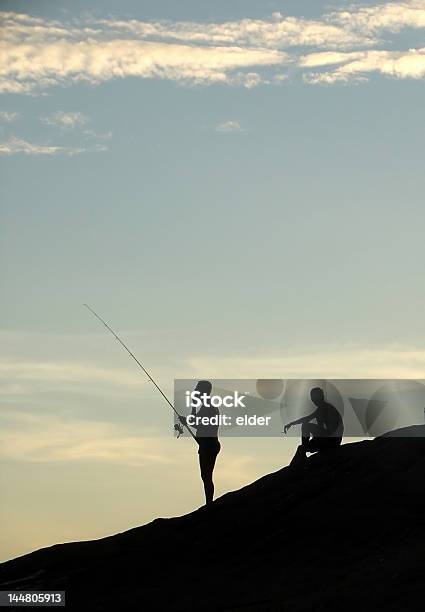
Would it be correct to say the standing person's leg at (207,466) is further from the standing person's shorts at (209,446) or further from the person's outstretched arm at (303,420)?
the person's outstretched arm at (303,420)

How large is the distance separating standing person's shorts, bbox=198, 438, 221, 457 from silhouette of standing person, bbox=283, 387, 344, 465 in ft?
5.31

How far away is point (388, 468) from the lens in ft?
64.4

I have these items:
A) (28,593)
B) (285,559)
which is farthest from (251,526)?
(28,593)

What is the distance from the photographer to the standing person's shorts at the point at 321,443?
20.3 m

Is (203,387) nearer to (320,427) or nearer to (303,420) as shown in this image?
(303,420)

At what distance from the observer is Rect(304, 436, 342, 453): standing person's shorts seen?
2028cm

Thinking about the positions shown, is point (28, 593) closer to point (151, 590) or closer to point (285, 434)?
point (151, 590)

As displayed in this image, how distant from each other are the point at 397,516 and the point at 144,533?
16.7 ft

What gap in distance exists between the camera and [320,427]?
20.0 metres

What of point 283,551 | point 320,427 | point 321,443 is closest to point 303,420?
point 320,427

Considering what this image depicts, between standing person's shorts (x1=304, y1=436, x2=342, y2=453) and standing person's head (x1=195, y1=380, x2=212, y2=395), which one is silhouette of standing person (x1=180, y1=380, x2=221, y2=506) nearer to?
standing person's head (x1=195, y1=380, x2=212, y2=395)

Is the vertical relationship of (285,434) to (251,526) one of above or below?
above

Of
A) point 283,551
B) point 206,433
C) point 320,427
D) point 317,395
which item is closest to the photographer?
point 283,551

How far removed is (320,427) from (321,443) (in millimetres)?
563
